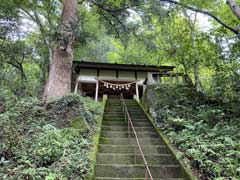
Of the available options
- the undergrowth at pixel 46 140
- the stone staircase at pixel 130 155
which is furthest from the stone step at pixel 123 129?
the undergrowth at pixel 46 140

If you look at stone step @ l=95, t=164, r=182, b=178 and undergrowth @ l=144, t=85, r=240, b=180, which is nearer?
undergrowth @ l=144, t=85, r=240, b=180

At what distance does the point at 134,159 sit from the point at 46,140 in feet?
6.38

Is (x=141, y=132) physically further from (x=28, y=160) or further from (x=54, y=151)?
(x=28, y=160)

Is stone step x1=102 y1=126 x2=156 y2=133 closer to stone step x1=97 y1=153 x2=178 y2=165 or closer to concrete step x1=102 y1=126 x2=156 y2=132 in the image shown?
concrete step x1=102 y1=126 x2=156 y2=132

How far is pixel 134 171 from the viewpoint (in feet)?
15.3

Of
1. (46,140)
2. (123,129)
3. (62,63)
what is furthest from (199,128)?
(62,63)

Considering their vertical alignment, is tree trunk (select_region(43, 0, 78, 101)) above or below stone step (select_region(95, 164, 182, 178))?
above

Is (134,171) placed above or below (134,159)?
below

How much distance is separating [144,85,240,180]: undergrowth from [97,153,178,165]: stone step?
34 cm

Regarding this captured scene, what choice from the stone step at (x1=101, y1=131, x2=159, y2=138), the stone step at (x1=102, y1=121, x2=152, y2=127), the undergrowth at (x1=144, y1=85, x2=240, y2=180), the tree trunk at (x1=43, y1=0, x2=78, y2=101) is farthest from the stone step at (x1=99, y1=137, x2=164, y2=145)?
the tree trunk at (x1=43, y1=0, x2=78, y2=101)

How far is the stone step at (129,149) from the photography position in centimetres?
551

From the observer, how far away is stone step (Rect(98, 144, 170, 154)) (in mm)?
5512

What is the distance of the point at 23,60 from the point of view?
1263 cm

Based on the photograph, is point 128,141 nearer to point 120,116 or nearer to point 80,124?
point 80,124
